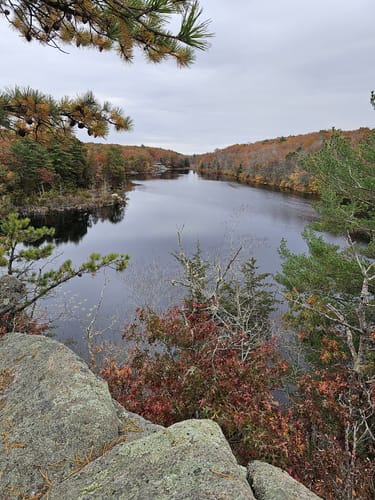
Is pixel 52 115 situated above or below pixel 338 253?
above

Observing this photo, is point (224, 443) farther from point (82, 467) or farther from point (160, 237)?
point (160, 237)

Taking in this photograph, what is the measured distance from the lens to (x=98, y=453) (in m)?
2.10

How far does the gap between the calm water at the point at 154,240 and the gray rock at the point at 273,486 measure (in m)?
9.45

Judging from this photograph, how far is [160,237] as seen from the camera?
2738 cm

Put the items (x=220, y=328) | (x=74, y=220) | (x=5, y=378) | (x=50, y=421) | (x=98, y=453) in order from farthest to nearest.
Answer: (x=74, y=220)
(x=220, y=328)
(x=5, y=378)
(x=50, y=421)
(x=98, y=453)

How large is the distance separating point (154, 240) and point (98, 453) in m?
24.6

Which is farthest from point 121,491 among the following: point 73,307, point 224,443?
point 73,307

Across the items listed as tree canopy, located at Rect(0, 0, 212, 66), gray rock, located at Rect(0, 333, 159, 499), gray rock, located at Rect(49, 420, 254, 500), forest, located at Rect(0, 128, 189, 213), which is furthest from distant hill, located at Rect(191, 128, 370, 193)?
gray rock, located at Rect(49, 420, 254, 500)

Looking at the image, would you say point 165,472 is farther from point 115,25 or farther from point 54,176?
point 54,176

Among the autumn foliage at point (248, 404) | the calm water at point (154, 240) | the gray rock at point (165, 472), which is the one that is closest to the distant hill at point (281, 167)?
the calm water at point (154, 240)

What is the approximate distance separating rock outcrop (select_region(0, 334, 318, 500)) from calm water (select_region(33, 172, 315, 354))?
29.0 feet

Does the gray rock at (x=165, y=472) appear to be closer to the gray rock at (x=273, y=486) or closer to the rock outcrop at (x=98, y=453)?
the rock outcrop at (x=98, y=453)

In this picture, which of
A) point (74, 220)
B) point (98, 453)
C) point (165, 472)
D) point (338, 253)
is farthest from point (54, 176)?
point (165, 472)

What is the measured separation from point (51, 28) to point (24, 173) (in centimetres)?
3868
